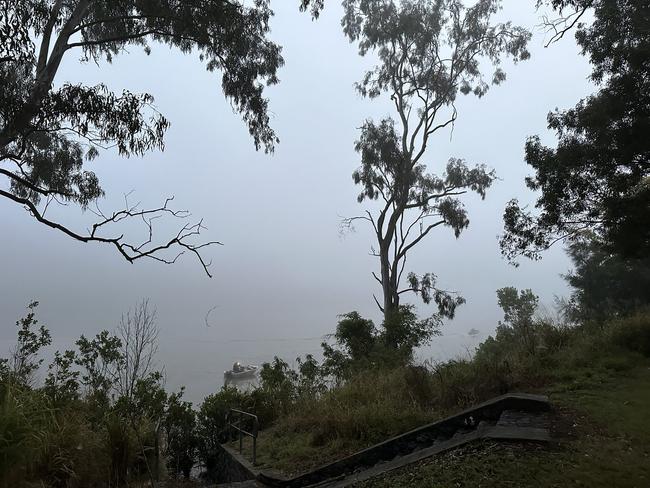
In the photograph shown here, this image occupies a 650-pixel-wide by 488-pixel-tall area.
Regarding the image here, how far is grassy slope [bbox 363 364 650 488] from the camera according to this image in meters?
3.70

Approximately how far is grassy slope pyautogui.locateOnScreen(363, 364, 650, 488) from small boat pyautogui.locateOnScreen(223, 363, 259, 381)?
14.1 metres

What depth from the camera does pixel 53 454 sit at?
A: 17.6ft

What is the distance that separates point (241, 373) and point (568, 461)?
52.9 feet

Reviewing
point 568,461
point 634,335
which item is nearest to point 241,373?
point 634,335

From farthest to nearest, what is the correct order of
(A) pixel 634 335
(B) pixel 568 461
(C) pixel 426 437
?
(A) pixel 634 335, (C) pixel 426 437, (B) pixel 568 461

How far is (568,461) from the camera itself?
4.04 meters

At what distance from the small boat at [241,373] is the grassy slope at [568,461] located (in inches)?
554

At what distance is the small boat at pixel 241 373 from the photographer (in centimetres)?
1827

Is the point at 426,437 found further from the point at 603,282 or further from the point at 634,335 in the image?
the point at 603,282

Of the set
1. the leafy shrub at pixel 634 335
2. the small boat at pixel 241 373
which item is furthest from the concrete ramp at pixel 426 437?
the small boat at pixel 241 373

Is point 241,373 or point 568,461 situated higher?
point 241,373

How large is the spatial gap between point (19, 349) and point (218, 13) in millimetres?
7655

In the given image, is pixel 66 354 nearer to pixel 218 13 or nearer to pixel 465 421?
pixel 218 13

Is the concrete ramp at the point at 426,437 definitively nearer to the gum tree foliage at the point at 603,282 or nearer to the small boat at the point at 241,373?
the small boat at the point at 241,373
